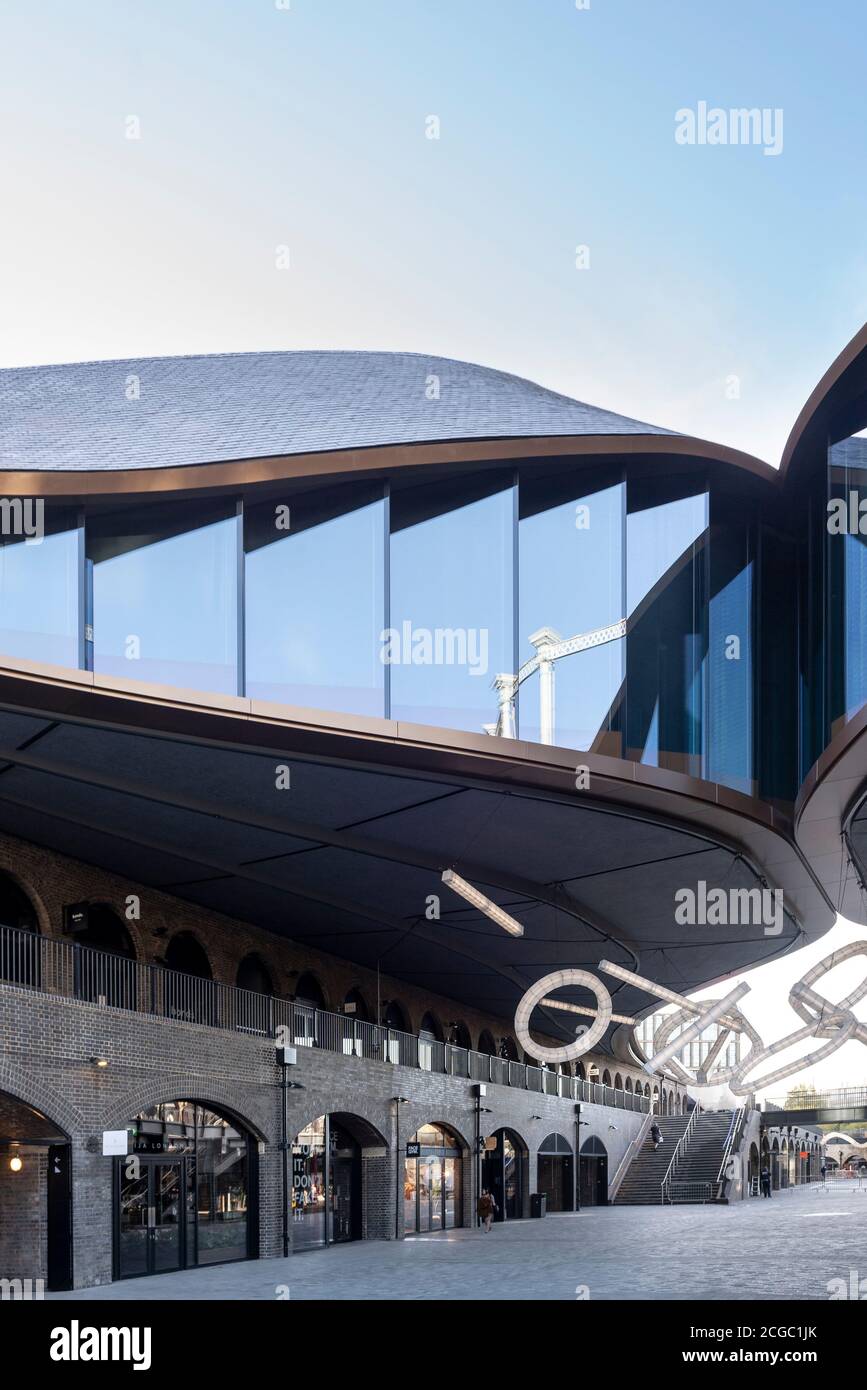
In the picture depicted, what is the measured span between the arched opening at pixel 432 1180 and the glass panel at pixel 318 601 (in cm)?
1797

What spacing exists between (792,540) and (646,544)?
390 centimetres

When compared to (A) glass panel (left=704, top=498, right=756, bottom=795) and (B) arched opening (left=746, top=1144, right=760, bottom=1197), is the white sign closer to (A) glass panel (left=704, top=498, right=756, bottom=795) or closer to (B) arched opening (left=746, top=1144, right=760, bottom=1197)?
(A) glass panel (left=704, top=498, right=756, bottom=795)

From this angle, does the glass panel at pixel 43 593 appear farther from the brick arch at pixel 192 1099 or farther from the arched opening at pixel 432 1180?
the arched opening at pixel 432 1180

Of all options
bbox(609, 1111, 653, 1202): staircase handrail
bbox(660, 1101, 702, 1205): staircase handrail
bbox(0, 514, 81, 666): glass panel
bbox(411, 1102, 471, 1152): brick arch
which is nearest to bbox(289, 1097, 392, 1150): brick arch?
bbox(411, 1102, 471, 1152): brick arch

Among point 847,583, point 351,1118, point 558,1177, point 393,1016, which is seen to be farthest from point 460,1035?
point 847,583

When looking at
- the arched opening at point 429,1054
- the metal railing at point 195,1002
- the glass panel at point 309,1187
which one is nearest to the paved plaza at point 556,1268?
the glass panel at point 309,1187

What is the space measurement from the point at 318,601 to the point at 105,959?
9.44m

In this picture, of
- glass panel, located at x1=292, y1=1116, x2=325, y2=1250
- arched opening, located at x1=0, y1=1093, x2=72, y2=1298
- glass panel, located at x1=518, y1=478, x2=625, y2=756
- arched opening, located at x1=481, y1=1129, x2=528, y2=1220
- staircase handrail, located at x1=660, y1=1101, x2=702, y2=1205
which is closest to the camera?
arched opening, located at x1=0, y1=1093, x2=72, y2=1298

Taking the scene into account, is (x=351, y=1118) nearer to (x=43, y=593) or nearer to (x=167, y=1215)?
(x=167, y=1215)

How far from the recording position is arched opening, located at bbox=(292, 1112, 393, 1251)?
31.2 metres

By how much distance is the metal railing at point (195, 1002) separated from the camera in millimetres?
24750

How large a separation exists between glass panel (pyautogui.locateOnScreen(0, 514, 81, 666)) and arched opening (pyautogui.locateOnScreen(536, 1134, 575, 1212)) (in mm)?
37021
